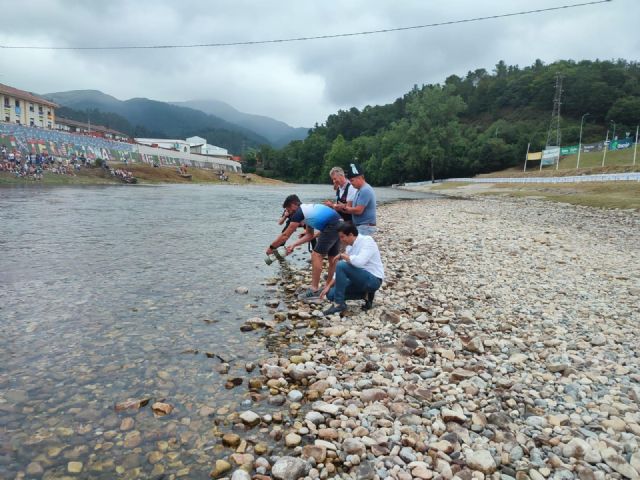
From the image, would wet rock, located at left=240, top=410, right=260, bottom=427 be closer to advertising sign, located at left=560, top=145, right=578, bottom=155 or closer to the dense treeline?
advertising sign, located at left=560, top=145, right=578, bottom=155

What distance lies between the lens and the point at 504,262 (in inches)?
494

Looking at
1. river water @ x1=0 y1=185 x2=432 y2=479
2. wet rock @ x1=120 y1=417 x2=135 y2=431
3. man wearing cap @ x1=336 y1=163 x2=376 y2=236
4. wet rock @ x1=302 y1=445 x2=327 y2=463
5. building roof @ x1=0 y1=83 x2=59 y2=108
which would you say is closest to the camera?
wet rock @ x1=302 y1=445 x2=327 y2=463

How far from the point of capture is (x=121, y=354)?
6.56m

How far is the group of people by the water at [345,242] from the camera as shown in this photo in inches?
319

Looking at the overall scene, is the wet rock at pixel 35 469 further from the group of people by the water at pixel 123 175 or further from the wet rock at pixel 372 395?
the group of people by the water at pixel 123 175

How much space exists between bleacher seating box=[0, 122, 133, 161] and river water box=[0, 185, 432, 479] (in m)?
67.3

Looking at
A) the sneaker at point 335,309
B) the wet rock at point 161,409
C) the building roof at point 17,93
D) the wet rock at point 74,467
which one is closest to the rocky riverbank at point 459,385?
the sneaker at point 335,309

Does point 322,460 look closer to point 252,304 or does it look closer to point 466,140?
point 252,304

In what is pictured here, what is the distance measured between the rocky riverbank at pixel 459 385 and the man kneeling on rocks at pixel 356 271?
0.39 metres

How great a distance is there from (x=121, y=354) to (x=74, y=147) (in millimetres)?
87929

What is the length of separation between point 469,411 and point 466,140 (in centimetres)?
11930

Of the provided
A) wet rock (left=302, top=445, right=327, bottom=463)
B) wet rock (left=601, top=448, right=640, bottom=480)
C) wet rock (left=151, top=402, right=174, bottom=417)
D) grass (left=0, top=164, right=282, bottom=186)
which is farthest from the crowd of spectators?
wet rock (left=601, top=448, right=640, bottom=480)

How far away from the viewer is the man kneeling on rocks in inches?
314

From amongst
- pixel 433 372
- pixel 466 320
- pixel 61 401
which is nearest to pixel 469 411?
pixel 433 372
